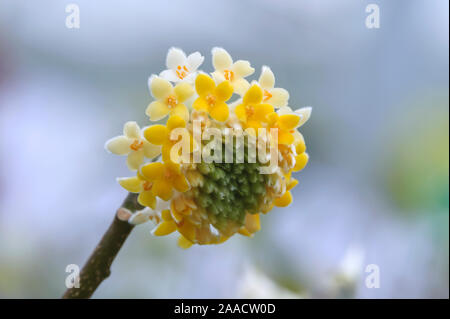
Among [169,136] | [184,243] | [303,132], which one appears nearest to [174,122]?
[169,136]

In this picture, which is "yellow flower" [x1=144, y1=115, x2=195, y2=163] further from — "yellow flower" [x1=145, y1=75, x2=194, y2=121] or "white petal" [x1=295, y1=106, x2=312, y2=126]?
"white petal" [x1=295, y1=106, x2=312, y2=126]

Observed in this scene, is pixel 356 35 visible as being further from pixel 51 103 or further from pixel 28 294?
pixel 28 294

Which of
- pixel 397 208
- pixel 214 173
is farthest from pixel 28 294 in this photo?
pixel 397 208

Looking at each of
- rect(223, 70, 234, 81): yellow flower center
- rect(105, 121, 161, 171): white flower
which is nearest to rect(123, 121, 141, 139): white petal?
rect(105, 121, 161, 171): white flower

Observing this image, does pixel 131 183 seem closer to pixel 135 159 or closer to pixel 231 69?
pixel 135 159

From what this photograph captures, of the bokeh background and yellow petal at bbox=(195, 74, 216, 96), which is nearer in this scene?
yellow petal at bbox=(195, 74, 216, 96)
